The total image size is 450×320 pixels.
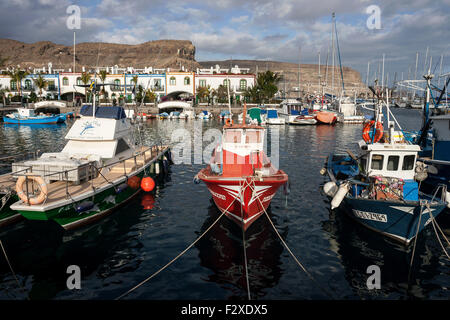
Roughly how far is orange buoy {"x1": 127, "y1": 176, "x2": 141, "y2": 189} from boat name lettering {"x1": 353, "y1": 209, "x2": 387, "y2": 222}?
1131 cm

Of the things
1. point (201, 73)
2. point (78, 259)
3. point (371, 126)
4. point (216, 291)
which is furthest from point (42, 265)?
point (201, 73)

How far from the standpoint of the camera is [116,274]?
10.9 m

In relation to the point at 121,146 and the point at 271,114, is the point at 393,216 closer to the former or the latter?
the point at 121,146

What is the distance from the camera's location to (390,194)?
13641 millimetres

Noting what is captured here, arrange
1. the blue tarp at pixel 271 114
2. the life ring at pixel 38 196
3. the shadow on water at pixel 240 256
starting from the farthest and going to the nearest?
the blue tarp at pixel 271 114 < the life ring at pixel 38 196 < the shadow on water at pixel 240 256

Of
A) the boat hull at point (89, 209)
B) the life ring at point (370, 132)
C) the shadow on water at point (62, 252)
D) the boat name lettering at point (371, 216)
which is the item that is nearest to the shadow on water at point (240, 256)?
the shadow on water at point (62, 252)

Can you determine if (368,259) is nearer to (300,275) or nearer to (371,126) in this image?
(300,275)

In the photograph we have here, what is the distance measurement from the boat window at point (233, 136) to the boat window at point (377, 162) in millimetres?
6404

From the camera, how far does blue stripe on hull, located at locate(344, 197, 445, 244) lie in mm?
12195

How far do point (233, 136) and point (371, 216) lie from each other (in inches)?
286

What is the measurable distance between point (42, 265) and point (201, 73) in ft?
272

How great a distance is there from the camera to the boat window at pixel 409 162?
14648 millimetres

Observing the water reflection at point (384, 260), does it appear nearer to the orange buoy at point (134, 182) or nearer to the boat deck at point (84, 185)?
the orange buoy at point (134, 182)
